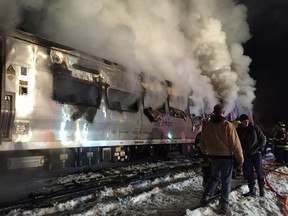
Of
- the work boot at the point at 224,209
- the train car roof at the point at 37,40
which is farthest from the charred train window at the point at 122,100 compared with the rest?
the work boot at the point at 224,209

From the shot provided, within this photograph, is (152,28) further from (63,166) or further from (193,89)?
(63,166)

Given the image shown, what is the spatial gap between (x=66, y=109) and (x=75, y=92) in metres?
0.59

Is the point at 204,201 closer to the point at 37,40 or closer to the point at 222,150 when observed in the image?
the point at 222,150

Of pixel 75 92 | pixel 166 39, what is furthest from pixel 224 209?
pixel 166 39

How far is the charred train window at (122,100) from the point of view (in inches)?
338

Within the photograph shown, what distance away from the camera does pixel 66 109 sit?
23.7ft

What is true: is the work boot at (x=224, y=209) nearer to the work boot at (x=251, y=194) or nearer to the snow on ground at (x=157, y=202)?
the snow on ground at (x=157, y=202)

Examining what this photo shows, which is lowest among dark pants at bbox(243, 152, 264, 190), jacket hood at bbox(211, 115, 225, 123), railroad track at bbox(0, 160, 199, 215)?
railroad track at bbox(0, 160, 199, 215)

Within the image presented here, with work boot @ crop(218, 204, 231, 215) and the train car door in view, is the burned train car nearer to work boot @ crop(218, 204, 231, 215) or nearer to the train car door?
the train car door

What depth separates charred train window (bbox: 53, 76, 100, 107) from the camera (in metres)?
7.21

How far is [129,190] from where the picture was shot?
6559mm

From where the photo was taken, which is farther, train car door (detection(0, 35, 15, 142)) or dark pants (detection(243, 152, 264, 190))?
dark pants (detection(243, 152, 264, 190))

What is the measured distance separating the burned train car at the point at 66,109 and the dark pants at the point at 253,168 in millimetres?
3181

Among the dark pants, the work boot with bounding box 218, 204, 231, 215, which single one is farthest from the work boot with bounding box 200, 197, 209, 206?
the dark pants
